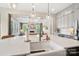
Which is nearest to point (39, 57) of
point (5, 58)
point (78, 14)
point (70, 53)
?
point (5, 58)

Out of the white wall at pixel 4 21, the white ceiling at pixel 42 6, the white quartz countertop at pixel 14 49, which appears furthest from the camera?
the white wall at pixel 4 21

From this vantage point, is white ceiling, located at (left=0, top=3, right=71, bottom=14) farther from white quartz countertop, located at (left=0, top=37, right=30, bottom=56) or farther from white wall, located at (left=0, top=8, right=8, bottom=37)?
Result: white quartz countertop, located at (left=0, top=37, right=30, bottom=56)

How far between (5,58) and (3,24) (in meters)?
5.65

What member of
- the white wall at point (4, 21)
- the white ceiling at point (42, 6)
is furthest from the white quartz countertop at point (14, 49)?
the white wall at point (4, 21)

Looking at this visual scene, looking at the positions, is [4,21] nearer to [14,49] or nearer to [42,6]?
[42,6]

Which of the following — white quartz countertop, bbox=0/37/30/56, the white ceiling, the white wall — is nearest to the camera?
white quartz countertop, bbox=0/37/30/56

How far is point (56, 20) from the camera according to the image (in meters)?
6.64

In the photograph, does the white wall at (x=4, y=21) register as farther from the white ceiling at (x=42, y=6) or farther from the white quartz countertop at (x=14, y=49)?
the white quartz countertop at (x=14, y=49)

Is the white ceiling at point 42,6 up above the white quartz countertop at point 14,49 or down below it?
above

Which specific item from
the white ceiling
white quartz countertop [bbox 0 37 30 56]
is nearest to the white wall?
the white ceiling

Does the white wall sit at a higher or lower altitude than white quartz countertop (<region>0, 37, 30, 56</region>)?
higher

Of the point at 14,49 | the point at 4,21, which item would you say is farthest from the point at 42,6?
the point at 14,49

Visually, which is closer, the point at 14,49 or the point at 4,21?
the point at 14,49

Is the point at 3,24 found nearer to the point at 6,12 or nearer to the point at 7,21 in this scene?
the point at 7,21
